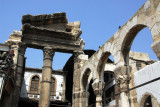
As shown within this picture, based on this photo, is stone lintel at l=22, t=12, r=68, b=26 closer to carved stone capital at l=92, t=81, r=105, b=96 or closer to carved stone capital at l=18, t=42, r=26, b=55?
carved stone capital at l=18, t=42, r=26, b=55

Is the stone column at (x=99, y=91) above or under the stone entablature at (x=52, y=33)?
under

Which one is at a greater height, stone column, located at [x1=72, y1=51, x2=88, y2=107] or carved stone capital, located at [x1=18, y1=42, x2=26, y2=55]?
carved stone capital, located at [x1=18, y1=42, x2=26, y2=55]

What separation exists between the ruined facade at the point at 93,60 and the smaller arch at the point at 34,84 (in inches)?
254

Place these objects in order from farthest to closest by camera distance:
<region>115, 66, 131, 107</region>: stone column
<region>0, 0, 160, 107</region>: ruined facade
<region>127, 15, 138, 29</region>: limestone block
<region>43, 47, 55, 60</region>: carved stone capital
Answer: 1. <region>43, 47, 55, 60</region>: carved stone capital
2. <region>0, 0, 160, 107</region>: ruined facade
3. <region>115, 66, 131, 107</region>: stone column
4. <region>127, 15, 138, 29</region>: limestone block

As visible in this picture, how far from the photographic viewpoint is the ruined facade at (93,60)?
6.84 m

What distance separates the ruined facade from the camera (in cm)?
684

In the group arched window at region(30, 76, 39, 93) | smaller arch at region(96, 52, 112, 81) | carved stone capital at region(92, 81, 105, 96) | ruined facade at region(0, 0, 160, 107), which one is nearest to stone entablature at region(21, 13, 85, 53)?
ruined facade at region(0, 0, 160, 107)

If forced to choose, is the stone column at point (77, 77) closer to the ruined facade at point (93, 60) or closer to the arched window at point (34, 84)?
Result: the ruined facade at point (93, 60)

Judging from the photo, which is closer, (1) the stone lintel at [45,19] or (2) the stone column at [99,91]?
(2) the stone column at [99,91]

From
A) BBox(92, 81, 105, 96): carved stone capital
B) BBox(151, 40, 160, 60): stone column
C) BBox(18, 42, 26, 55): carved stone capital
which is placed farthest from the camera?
BBox(18, 42, 26, 55): carved stone capital

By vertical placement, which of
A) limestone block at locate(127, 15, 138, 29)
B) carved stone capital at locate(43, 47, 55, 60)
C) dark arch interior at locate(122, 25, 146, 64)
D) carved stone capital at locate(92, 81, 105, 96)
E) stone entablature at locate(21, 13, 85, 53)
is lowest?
carved stone capital at locate(92, 81, 105, 96)

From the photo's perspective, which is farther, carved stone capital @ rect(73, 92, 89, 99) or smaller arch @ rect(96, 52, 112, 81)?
carved stone capital @ rect(73, 92, 89, 99)

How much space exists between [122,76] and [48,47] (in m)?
6.82

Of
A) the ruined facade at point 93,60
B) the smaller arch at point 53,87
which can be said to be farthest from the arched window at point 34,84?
the ruined facade at point 93,60
